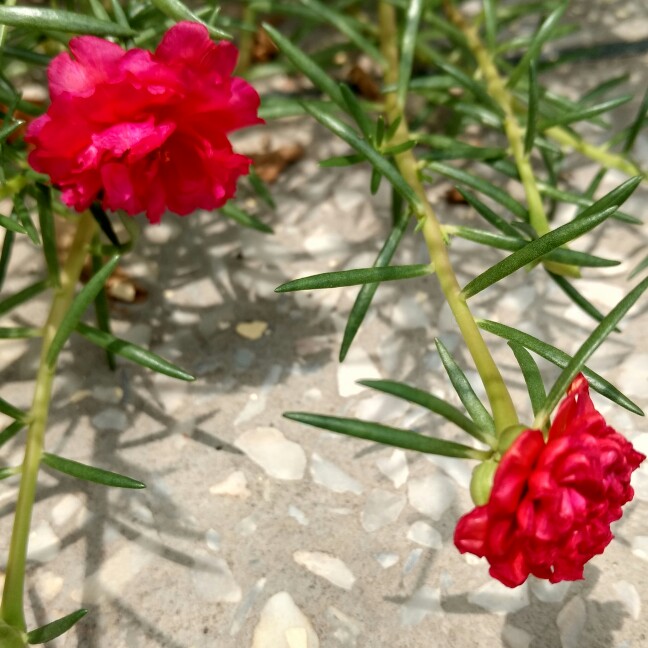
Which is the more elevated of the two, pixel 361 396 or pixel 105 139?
pixel 105 139

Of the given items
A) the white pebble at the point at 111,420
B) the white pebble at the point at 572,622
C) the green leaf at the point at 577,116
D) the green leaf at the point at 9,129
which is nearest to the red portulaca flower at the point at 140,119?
the green leaf at the point at 9,129

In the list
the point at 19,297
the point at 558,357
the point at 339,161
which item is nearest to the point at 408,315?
the point at 339,161

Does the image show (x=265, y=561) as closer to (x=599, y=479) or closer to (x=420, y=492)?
(x=420, y=492)

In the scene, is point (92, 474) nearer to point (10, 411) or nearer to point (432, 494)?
point (10, 411)

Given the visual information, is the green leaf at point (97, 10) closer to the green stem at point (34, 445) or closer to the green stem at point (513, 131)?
the green stem at point (34, 445)

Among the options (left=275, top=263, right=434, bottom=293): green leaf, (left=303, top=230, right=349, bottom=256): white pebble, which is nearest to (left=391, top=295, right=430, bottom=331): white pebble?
(left=303, top=230, right=349, bottom=256): white pebble

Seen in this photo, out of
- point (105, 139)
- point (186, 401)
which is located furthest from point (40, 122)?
point (186, 401)

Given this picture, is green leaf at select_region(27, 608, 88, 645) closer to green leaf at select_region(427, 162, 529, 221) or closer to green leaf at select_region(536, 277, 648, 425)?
green leaf at select_region(536, 277, 648, 425)
